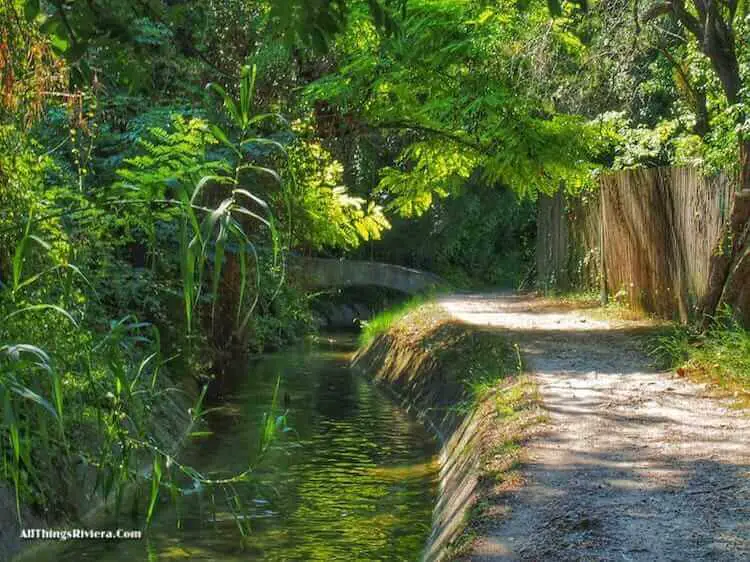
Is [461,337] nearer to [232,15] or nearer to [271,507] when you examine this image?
[232,15]

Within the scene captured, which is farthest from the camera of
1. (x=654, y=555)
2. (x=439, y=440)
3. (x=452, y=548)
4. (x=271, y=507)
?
(x=439, y=440)

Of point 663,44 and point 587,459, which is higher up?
point 663,44

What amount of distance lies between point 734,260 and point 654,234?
4759 mm

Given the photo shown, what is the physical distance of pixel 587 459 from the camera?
916 centimetres

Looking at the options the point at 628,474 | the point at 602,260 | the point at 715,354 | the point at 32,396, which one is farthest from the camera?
the point at 602,260

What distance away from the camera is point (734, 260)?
13938 millimetres

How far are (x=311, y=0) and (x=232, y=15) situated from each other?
1514 cm

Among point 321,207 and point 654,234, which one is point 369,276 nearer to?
point 321,207

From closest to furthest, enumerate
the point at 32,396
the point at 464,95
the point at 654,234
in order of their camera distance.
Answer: the point at 32,396, the point at 464,95, the point at 654,234

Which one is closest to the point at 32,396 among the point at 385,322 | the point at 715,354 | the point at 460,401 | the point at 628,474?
the point at 628,474

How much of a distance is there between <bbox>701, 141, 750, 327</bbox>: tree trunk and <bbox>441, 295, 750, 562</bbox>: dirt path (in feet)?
3.59

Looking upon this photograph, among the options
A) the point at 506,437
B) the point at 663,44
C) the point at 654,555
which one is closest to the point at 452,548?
the point at 654,555

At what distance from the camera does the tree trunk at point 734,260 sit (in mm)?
13664

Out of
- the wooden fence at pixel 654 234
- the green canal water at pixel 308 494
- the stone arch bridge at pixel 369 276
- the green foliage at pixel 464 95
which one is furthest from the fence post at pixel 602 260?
the stone arch bridge at pixel 369 276
